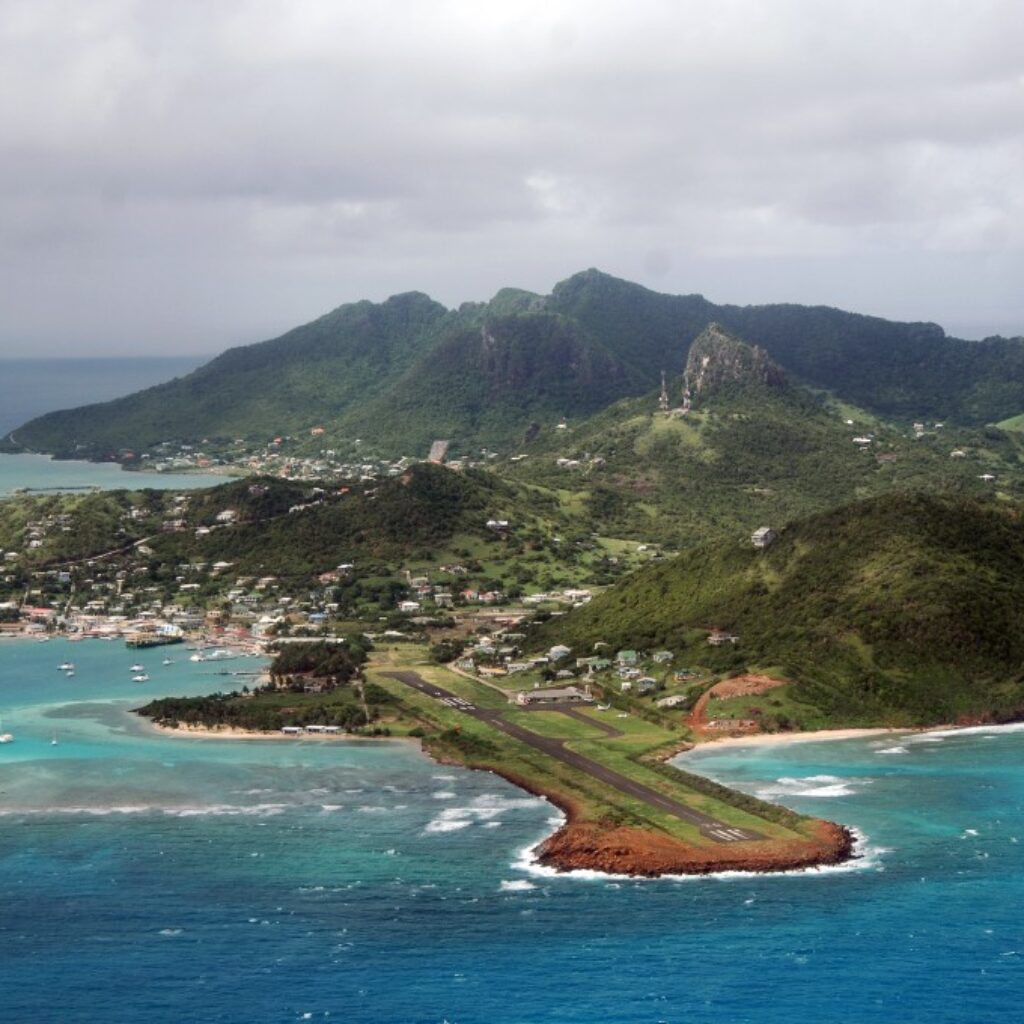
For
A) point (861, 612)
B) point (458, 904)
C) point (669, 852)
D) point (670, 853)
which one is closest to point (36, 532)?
point (861, 612)

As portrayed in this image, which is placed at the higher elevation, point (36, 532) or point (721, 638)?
point (36, 532)

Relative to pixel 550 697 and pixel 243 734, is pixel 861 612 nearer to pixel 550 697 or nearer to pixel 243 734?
pixel 550 697

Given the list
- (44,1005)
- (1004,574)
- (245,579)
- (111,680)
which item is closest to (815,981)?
(44,1005)

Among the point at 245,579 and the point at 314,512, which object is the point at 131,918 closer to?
the point at 245,579

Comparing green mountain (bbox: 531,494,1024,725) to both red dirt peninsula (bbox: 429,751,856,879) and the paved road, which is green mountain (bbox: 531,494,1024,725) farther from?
red dirt peninsula (bbox: 429,751,856,879)

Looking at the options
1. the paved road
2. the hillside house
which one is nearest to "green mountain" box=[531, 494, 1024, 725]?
the hillside house

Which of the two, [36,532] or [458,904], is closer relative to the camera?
[458,904]
